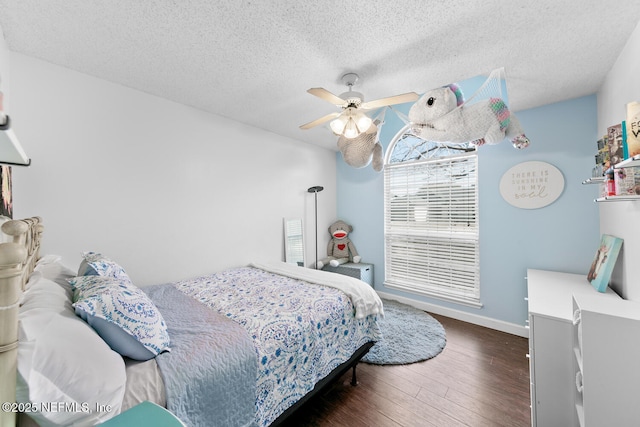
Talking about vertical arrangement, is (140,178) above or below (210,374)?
above

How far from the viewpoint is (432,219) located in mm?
3436

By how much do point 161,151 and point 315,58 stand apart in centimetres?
175

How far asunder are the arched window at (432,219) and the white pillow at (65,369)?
135 inches

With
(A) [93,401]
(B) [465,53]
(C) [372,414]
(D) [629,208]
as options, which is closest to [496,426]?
(C) [372,414]

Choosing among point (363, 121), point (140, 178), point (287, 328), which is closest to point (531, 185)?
point (363, 121)

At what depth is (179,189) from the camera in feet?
8.52

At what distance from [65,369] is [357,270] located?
3248mm

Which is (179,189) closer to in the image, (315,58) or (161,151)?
(161,151)

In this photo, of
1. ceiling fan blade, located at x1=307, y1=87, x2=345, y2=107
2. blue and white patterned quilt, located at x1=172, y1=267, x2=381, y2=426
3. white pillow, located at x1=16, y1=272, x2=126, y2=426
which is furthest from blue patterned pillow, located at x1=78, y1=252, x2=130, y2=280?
ceiling fan blade, located at x1=307, y1=87, x2=345, y2=107

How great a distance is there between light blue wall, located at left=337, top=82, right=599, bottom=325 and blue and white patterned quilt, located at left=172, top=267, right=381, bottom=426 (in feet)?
5.89

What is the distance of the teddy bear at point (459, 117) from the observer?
1934 mm

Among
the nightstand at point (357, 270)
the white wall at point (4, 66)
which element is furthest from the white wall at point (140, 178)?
the nightstand at point (357, 270)

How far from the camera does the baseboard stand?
109 inches

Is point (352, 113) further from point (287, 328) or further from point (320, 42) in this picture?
point (287, 328)
